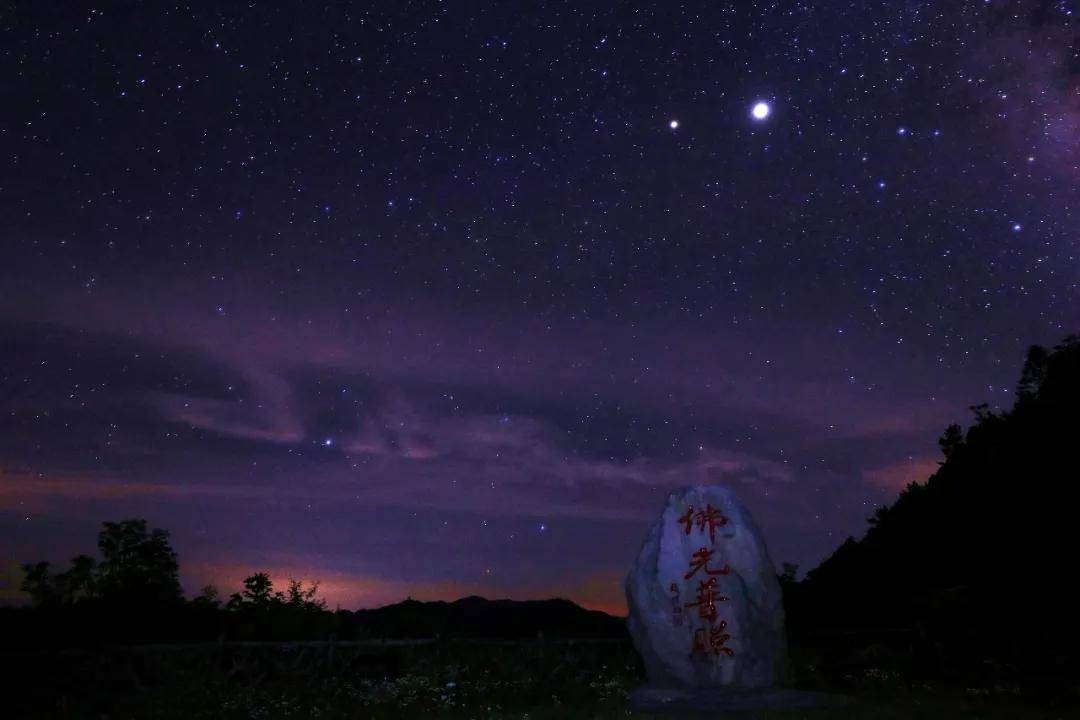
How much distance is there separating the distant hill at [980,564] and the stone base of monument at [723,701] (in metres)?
5.10

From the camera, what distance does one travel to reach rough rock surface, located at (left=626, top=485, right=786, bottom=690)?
1477cm

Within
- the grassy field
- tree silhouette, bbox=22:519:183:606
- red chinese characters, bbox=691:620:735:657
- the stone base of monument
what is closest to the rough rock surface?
red chinese characters, bbox=691:620:735:657

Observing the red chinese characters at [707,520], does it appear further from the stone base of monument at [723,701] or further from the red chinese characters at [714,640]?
the stone base of monument at [723,701]

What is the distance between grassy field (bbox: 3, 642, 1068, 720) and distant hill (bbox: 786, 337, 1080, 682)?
216cm

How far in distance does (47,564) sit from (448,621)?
15.1 m

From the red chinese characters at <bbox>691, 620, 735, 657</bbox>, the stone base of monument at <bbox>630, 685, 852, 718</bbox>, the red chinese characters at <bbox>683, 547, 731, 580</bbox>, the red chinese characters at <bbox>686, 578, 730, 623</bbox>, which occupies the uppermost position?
the red chinese characters at <bbox>683, 547, 731, 580</bbox>

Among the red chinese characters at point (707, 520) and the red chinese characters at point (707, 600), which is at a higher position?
the red chinese characters at point (707, 520)

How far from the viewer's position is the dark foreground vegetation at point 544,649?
14.3 meters

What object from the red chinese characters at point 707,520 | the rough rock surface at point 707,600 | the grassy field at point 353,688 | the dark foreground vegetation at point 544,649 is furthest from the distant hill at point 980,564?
the red chinese characters at point 707,520

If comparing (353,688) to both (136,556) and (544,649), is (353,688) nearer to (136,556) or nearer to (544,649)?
(544,649)

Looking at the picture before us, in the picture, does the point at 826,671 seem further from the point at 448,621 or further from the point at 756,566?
the point at 448,621

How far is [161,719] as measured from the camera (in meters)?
13.7

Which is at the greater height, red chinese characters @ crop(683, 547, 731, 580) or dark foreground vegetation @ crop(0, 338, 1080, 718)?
red chinese characters @ crop(683, 547, 731, 580)

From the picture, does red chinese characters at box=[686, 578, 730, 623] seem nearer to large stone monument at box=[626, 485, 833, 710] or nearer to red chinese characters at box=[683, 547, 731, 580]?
large stone monument at box=[626, 485, 833, 710]
